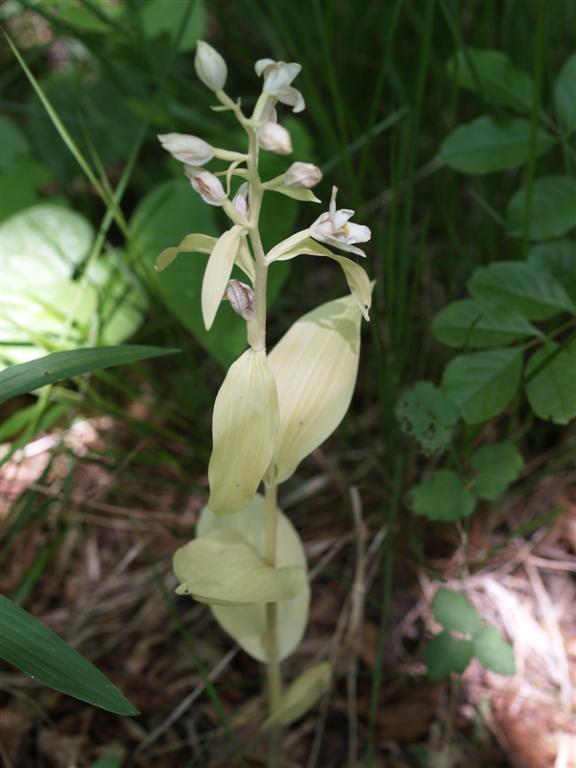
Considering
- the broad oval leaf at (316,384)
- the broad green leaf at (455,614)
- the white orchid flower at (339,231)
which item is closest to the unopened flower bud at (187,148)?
the white orchid flower at (339,231)

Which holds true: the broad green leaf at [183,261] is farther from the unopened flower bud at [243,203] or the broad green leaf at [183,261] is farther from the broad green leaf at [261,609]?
the unopened flower bud at [243,203]

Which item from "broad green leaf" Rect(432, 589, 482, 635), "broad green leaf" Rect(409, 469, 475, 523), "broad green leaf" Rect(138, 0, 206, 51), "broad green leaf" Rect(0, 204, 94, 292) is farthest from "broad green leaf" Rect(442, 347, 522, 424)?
"broad green leaf" Rect(138, 0, 206, 51)

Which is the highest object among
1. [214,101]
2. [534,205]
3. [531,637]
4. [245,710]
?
[214,101]

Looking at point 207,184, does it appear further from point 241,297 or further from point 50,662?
point 50,662

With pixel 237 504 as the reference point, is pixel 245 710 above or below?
below

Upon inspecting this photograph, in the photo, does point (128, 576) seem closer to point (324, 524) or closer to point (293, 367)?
point (324, 524)

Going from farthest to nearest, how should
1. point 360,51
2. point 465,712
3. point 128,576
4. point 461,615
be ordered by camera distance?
1. point 360,51
2. point 128,576
3. point 465,712
4. point 461,615

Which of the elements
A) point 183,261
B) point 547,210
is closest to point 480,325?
point 547,210

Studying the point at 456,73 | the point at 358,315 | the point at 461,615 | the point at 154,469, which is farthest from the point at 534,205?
the point at 154,469
